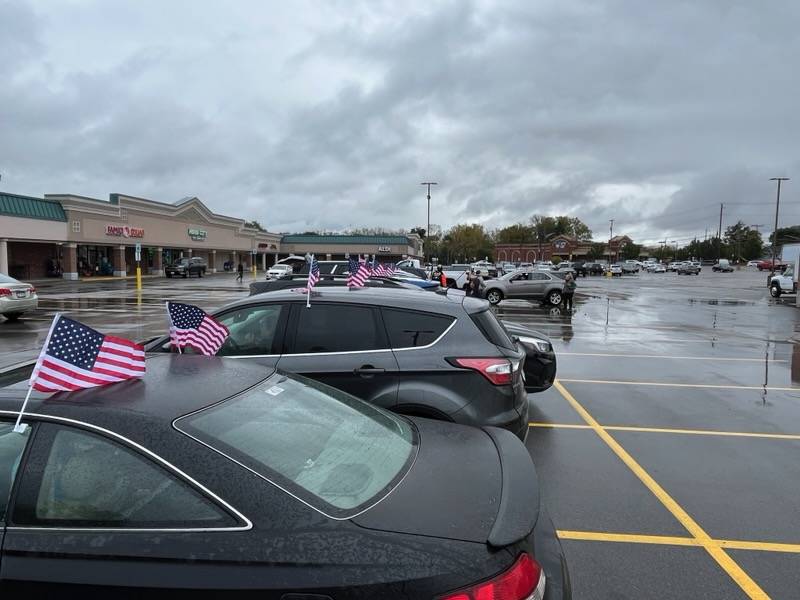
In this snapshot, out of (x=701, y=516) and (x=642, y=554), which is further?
(x=701, y=516)

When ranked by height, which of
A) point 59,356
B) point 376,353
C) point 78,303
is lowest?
point 78,303

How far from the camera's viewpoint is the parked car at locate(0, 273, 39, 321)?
1525 cm

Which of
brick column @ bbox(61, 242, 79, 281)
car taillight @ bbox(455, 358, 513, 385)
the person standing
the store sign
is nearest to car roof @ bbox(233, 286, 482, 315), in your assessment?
car taillight @ bbox(455, 358, 513, 385)

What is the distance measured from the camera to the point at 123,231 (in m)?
47.1

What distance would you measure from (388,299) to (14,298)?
49.8 feet

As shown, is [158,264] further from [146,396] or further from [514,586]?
[514,586]

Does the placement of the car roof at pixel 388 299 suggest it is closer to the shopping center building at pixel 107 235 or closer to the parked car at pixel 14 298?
the parked car at pixel 14 298

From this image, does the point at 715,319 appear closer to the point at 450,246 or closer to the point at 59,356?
the point at 59,356

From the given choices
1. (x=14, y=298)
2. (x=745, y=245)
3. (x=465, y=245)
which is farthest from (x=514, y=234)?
(x=14, y=298)

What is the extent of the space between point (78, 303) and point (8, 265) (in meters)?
22.1

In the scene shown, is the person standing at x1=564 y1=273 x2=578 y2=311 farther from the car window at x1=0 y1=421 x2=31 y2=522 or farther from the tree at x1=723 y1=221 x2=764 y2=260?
the tree at x1=723 y1=221 x2=764 y2=260

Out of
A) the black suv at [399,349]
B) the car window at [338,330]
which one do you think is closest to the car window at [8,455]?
the black suv at [399,349]

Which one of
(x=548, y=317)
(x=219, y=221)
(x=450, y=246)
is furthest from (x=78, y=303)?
(x=450, y=246)

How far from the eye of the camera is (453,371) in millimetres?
4305
